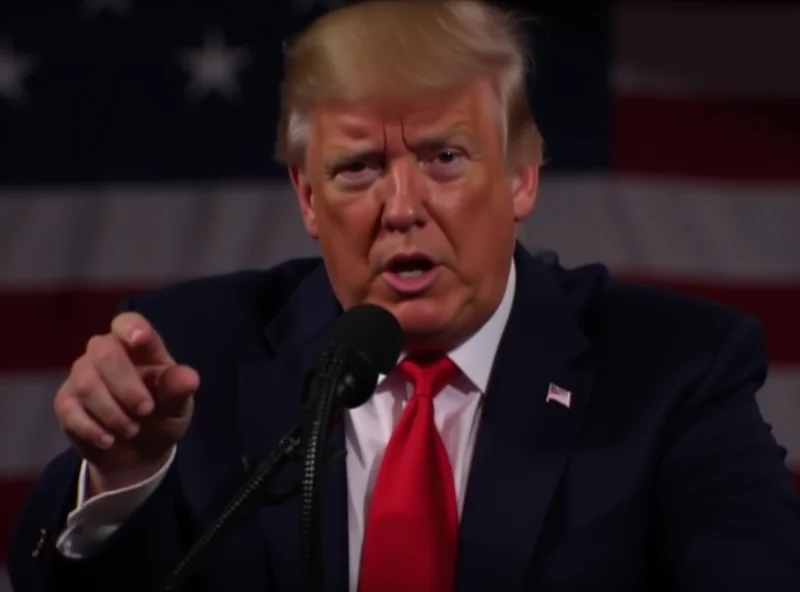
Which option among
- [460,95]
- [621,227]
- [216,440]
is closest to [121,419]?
[216,440]

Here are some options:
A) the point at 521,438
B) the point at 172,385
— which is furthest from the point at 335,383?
the point at 521,438

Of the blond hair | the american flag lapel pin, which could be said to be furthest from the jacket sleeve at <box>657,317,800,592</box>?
the blond hair

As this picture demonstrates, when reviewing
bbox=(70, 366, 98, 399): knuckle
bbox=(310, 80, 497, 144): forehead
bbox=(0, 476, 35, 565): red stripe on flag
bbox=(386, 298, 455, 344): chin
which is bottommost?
bbox=(0, 476, 35, 565): red stripe on flag

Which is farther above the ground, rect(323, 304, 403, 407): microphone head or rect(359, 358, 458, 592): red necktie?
rect(323, 304, 403, 407): microphone head

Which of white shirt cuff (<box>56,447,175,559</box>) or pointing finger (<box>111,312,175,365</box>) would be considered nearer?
pointing finger (<box>111,312,175,365</box>)

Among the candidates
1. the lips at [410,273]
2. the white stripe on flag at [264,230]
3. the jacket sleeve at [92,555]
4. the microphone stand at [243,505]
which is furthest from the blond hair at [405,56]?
the white stripe on flag at [264,230]

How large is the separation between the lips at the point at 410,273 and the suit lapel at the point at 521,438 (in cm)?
16

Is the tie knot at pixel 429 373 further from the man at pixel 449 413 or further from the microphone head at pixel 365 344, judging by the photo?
the microphone head at pixel 365 344

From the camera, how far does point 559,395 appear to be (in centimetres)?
154

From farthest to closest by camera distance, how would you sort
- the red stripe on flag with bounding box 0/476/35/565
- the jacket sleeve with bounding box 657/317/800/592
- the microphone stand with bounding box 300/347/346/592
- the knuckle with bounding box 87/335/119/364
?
the red stripe on flag with bounding box 0/476/35/565
the jacket sleeve with bounding box 657/317/800/592
the knuckle with bounding box 87/335/119/364
the microphone stand with bounding box 300/347/346/592

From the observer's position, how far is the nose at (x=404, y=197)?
142cm

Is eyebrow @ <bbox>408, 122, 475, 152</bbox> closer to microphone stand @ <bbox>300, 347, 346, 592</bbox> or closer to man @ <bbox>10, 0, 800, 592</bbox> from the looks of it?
man @ <bbox>10, 0, 800, 592</bbox>

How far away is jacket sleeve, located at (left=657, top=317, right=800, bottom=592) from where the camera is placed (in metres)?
1.31

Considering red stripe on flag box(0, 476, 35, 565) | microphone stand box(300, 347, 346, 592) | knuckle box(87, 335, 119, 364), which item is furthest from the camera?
red stripe on flag box(0, 476, 35, 565)
